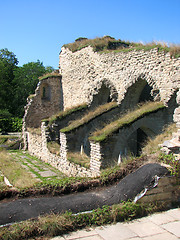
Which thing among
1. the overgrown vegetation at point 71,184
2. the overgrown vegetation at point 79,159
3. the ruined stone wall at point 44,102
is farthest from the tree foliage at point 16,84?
the overgrown vegetation at point 71,184

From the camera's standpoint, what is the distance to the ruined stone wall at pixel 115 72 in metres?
10.3

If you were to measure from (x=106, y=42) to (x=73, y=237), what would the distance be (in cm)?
1384

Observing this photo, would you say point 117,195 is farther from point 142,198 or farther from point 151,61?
point 151,61

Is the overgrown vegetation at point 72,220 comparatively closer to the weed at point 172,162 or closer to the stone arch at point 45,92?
the weed at point 172,162

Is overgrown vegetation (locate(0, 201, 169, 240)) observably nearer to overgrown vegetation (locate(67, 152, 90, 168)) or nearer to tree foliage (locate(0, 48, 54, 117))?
overgrown vegetation (locate(67, 152, 90, 168))

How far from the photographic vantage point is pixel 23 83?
35562 mm

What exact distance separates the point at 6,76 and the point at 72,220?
3617 cm

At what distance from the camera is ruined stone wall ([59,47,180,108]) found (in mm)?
10260

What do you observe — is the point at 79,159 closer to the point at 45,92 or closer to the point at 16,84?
the point at 45,92

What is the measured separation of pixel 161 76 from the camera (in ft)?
34.3

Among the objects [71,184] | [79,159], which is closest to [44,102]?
[79,159]

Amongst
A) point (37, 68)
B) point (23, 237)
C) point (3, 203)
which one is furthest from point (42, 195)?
point (37, 68)

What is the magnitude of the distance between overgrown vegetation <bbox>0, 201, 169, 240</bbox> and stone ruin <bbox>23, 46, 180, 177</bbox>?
5.89 feet

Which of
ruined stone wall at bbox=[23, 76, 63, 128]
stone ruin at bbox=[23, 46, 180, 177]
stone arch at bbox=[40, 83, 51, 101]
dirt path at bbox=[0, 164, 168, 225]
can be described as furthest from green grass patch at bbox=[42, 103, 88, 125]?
dirt path at bbox=[0, 164, 168, 225]
